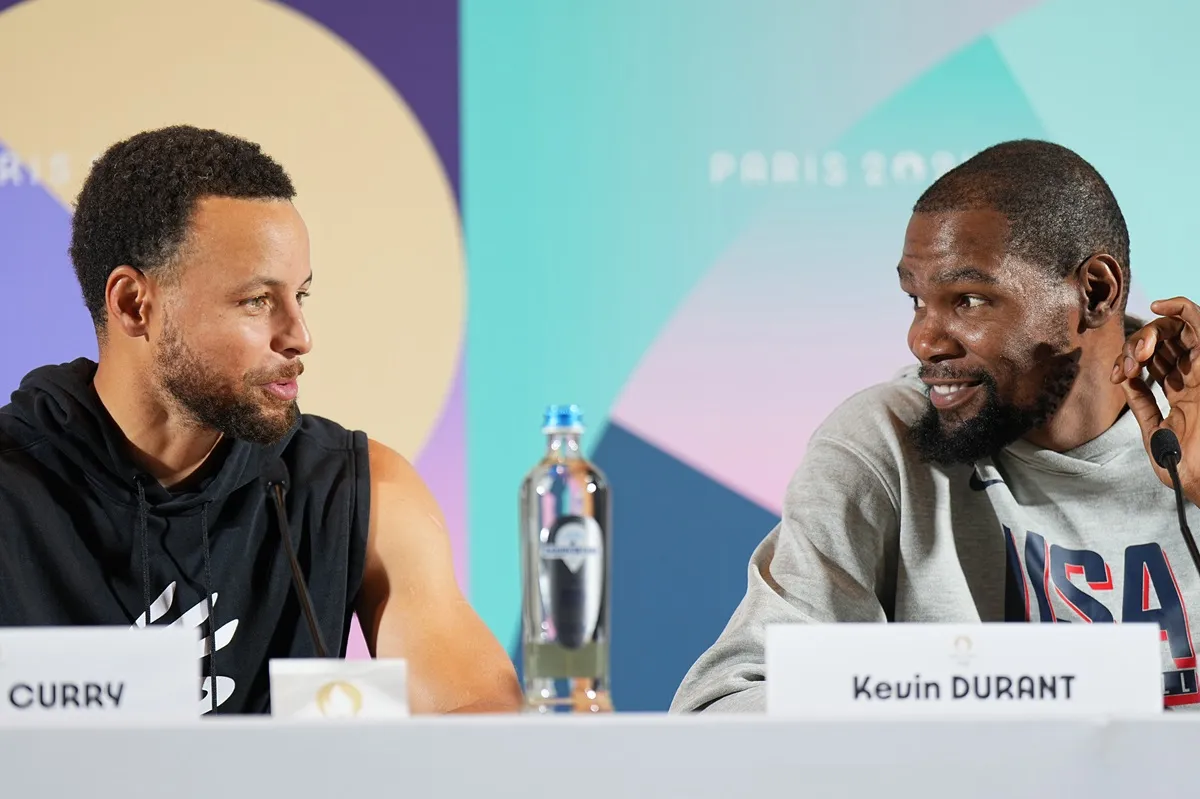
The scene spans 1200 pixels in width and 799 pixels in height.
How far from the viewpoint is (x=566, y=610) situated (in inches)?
42.4

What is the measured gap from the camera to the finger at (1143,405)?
1.72 m

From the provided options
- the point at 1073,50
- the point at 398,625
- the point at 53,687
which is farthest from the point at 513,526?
the point at 53,687

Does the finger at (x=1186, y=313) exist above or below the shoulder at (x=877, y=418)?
above

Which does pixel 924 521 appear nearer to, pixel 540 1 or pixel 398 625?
pixel 398 625

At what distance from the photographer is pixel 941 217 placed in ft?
6.01

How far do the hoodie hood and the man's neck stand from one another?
25mm

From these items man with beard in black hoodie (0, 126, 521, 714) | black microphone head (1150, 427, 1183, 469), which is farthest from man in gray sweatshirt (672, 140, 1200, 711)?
man with beard in black hoodie (0, 126, 521, 714)

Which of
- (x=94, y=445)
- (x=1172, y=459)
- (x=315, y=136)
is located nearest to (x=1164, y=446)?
(x=1172, y=459)

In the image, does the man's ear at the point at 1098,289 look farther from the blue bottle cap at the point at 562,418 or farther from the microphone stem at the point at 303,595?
the microphone stem at the point at 303,595

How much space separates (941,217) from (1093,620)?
22.4 inches

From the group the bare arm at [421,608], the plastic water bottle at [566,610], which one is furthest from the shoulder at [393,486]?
the plastic water bottle at [566,610]

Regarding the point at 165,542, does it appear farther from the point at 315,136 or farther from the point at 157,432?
the point at 315,136

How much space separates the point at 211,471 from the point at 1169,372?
1.26 meters

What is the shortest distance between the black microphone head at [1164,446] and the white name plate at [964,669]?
0.59 metres
